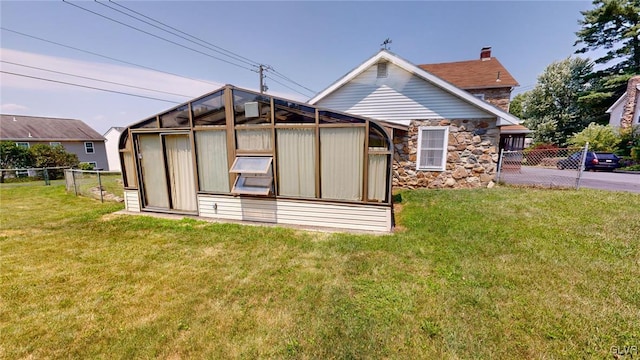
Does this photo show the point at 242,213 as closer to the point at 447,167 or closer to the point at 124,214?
→ the point at 124,214

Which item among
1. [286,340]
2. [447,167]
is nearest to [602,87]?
[447,167]

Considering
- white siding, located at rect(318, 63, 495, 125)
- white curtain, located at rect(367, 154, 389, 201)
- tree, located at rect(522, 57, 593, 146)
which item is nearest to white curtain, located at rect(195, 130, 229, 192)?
white curtain, located at rect(367, 154, 389, 201)

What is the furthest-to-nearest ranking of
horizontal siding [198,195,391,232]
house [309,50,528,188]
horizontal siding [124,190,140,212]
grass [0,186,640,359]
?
house [309,50,528,188]
horizontal siding [124,190,140,212]
horizontal siding [198,195,391,232]
grass [0,186,640,359]

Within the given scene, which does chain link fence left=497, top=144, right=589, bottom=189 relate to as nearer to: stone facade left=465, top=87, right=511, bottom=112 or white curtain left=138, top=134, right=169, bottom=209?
stone facade left=465, top=87, right=511, bottom=112

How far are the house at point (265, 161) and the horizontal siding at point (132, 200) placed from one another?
0.56 meters

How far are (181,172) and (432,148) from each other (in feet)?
27.2

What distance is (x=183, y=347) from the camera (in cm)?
247

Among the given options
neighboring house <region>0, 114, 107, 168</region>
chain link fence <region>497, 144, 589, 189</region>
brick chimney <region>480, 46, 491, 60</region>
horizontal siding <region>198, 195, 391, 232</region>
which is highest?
brick chimney <region>480, 46, 491, 60</region>

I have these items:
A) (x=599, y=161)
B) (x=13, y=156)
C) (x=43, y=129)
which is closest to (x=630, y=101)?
(x=599, y=161)

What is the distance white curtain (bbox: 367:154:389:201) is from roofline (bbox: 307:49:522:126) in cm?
488

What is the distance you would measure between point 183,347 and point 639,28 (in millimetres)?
33128

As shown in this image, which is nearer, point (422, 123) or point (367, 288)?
point (367, 288)

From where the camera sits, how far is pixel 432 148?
28.9 ft

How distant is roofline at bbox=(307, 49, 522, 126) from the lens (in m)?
7.74
